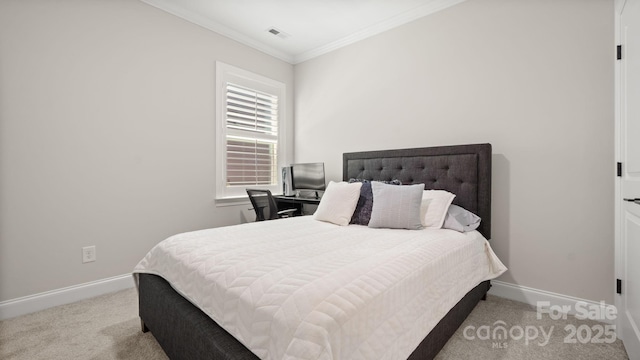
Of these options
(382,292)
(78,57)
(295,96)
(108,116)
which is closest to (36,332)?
(108,116)

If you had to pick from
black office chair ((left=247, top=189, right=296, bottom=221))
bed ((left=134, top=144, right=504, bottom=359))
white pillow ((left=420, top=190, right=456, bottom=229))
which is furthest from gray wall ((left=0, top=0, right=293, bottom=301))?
white pillow ((left=420, top=190, right=456, bottom=229))

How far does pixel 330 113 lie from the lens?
12.1ft

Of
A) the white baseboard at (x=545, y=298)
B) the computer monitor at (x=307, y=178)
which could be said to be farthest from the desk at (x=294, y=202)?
the white baseboard at (x=545, y=298)

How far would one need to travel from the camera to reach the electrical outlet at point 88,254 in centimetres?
239

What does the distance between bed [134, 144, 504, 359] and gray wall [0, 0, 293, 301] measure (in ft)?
3.34

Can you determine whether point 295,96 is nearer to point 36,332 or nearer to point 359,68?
point 359,68

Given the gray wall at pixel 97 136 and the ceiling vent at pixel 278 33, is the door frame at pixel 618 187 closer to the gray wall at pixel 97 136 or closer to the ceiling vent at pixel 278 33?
the ceiling vent at pixel 278 33

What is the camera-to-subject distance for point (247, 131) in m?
3.60

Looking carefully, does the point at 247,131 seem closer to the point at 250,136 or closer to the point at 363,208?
the point at 250,136

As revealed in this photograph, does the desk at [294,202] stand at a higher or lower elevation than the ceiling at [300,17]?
lower

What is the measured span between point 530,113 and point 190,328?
9.06ft

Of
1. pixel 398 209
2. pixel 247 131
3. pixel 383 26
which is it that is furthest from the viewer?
pixel 247 131

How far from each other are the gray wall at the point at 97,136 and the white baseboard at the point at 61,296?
53 mm

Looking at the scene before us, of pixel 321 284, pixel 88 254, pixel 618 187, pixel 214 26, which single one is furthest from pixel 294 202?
pixel 618 187
